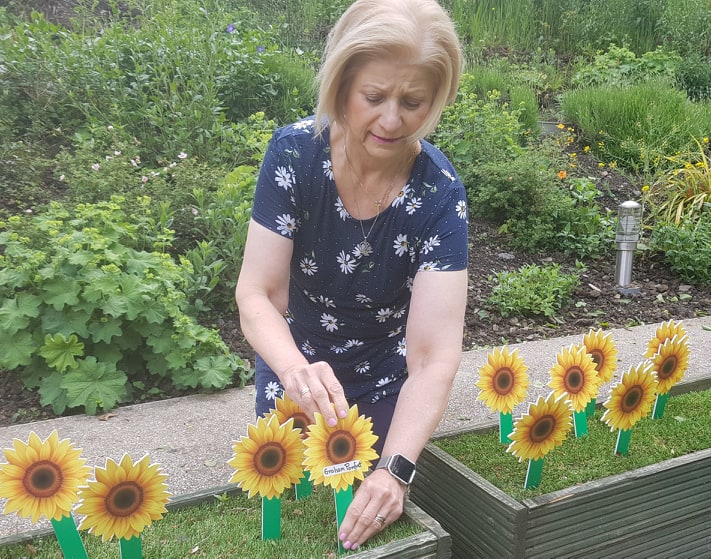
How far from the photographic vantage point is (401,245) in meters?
2.01

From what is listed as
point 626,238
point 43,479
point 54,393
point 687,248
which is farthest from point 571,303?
point 43,479

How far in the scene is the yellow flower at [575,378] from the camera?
2.10 m

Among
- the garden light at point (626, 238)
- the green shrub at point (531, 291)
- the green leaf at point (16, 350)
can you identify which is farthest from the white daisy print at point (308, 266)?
the garden light at point (626, 238)

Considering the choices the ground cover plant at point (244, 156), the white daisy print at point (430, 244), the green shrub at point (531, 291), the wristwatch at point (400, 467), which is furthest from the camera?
the green shrub at point (531, 291)

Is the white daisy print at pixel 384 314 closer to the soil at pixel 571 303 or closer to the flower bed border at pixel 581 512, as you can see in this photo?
the flower bed border at pixel 581 512

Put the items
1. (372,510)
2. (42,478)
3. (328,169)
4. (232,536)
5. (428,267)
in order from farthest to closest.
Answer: (328,169)
(428,267)
(232,536)
(372,510)
(42,478)

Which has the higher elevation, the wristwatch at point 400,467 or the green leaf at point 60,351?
the wristwatch at point 400,467

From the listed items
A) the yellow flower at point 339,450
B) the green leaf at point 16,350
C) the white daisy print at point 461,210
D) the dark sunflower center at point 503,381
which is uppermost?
the white daisy print at point 461,210

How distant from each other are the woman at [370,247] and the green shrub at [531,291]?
1945 millimetres

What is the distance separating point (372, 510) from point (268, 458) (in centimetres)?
26

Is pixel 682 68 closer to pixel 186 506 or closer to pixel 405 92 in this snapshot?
pixel 405 92

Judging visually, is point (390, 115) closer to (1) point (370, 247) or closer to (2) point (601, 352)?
(1) point (370, 247)

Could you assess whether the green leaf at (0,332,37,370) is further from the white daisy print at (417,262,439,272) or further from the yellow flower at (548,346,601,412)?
the yellow flower at (548,346,601,412)

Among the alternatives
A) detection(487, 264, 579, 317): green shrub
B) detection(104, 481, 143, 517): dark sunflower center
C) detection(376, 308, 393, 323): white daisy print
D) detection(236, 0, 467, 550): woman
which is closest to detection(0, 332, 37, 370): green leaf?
detection(236, 0, 467, 550): woman
